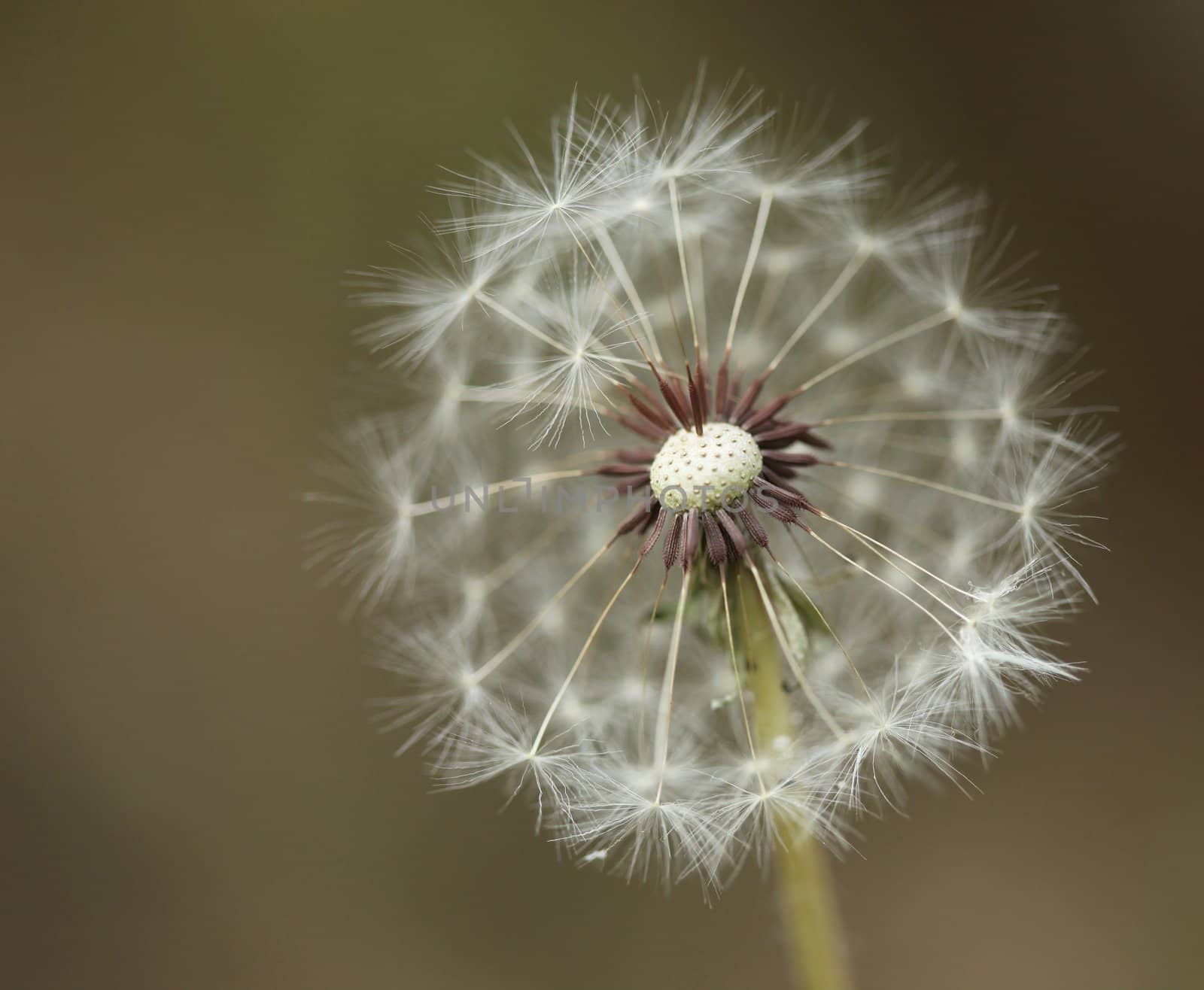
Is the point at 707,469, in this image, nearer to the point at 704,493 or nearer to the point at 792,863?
the point at 704,493

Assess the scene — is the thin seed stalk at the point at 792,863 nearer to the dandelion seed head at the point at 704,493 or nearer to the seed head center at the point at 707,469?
the dandelion seed head at the point at 704,493

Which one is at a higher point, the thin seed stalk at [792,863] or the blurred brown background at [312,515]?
the blurred brown background at [312,515]

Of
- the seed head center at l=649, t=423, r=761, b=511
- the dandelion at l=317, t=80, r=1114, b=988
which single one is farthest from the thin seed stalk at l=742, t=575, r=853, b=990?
the seed head center at l=649, t=423, r=761, b=511

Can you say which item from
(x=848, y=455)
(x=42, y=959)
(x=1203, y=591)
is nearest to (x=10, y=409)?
(x=42, y=959)

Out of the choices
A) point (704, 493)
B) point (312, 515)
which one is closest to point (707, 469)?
point (704, 493)

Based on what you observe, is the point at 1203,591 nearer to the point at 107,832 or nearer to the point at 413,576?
the point at 413,576

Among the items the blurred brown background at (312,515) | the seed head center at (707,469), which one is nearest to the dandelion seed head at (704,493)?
the seed head center at (707,469)

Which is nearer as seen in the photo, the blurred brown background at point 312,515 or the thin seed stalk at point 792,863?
the thin seed stalk at point 792,863
